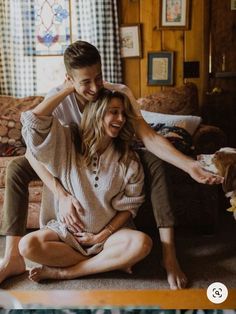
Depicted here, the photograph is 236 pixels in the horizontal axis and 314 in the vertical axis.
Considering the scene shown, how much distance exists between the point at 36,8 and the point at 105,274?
0.68 metres

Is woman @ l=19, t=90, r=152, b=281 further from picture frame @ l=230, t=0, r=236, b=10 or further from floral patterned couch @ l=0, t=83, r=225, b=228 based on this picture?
picture frame @ l=230, t=0, r=236, b=10

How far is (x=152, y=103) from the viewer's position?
106 centimetres

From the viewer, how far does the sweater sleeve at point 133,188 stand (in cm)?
107

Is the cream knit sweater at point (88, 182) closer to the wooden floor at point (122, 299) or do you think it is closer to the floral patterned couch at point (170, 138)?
the floral patterned couch at point (170, 138)

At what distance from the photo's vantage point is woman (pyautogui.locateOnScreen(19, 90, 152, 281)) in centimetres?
103

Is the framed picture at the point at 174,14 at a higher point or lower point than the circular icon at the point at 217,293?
higher

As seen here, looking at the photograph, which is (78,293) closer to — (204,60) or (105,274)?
(105,274)

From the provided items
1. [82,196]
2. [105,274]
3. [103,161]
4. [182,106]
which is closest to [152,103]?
[182,106]

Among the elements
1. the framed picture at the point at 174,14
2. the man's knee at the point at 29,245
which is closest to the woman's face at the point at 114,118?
the framed picture at the point at 174,14

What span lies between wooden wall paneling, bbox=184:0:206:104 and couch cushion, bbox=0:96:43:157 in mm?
384

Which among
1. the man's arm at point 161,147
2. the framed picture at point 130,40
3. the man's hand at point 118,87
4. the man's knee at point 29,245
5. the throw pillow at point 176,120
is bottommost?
the man's knee at point 29,245

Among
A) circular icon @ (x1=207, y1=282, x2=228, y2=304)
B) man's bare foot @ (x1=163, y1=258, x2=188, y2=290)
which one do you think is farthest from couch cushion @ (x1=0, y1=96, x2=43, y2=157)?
circular icon @ (x1=207, y1=282, x2=228, y2=304)

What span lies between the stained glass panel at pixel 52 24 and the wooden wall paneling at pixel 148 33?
189mm

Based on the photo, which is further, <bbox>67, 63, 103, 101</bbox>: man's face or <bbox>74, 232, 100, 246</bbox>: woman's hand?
<bbox>74, 232, 100, 246</bbox>: woman's hand
